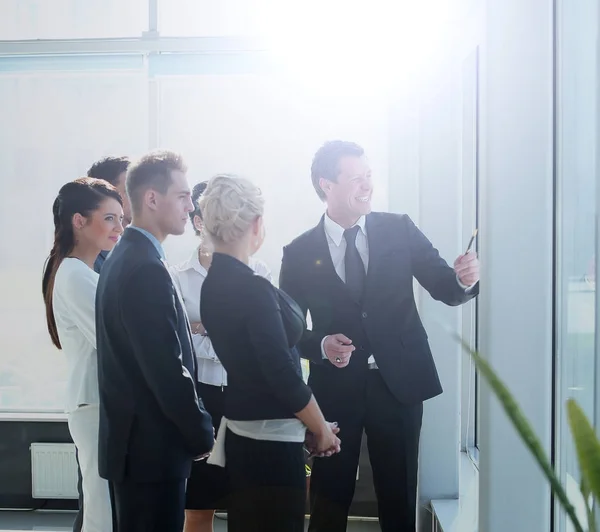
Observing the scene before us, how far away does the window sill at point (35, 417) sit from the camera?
3786 mm

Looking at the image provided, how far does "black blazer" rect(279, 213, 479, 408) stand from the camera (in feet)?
8.65

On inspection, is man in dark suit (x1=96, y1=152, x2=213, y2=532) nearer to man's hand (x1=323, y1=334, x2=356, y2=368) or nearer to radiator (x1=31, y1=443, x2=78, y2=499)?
man's hand (x1=323, y1=334, x2=356, y2=368)

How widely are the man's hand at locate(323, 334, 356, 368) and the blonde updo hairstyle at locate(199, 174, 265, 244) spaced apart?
66 centimetres

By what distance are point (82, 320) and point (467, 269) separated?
132cm

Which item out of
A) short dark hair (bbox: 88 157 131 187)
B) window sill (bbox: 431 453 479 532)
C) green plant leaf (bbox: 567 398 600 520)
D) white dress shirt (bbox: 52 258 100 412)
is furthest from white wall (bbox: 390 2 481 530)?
green plant leaf (bbox: 567 398 600 520)

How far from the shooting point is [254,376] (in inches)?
81.0

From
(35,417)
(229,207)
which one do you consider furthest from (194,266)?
(35,417)

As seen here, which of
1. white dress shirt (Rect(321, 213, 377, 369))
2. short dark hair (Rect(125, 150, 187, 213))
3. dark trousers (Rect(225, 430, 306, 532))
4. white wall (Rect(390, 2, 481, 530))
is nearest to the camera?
dark trousers (Rect(225, 430, 306, 532))

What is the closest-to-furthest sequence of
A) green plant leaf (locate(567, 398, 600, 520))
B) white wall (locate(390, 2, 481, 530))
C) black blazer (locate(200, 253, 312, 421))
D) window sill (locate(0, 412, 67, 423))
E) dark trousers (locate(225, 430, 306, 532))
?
green plant leaf (locate(567, 398, 600, 520)), black blazer (locate(200, 253, 312, 421)), dark trousers (locate(225, 430, 306, 532)), white wall (locate(390, 2, 481, 530)), window sill (locate(0, 412, 67, 423))

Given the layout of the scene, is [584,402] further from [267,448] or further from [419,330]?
[419,330]

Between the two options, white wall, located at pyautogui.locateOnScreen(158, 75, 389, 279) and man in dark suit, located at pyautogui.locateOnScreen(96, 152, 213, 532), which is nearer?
man in dark suit, located at pyautogui.locateOnScreen(96, 152, 213, 532)

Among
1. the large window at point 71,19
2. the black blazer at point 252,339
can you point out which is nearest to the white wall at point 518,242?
the black blazer at point 252,339

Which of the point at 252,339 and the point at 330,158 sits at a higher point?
the point at 330,158

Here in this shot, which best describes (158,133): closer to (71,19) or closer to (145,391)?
(71,19)
